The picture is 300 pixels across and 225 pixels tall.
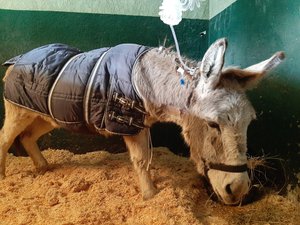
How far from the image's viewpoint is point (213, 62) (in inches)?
78.4

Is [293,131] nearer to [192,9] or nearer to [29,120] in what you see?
[192,9]

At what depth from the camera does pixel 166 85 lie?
2422 millimetres

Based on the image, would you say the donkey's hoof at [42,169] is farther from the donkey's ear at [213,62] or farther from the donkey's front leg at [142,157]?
the donkey's ear at [213,62]

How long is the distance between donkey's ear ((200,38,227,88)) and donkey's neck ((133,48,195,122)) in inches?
11.6

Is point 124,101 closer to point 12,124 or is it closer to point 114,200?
point 114,200

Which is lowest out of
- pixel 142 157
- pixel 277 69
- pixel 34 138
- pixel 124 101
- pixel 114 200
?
pixel 114 200

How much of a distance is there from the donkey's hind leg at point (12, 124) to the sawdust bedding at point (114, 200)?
25 cm

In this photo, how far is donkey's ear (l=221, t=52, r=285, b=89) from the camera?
2104mm

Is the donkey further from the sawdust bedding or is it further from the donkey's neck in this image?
the sawdust bedding

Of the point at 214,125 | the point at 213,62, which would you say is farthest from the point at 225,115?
the point at 213,62

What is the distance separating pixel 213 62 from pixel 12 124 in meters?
1.97

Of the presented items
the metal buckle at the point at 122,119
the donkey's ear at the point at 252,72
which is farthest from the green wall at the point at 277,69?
the metal buckle at the point at 122,119

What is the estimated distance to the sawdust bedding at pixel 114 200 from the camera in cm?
239

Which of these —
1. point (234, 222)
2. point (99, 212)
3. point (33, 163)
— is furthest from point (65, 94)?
point (234, 222)
